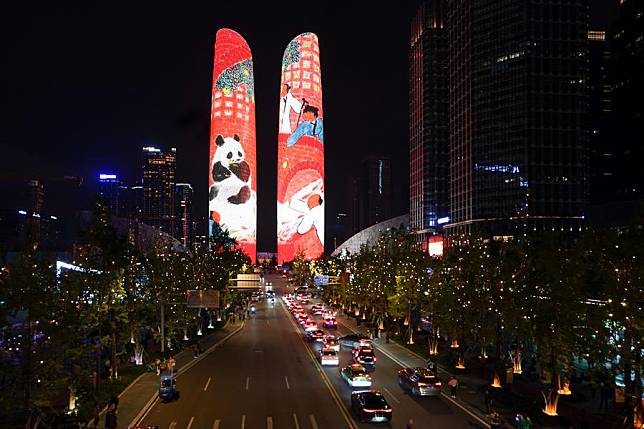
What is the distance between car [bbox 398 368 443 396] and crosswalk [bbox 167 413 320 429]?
7546 mm

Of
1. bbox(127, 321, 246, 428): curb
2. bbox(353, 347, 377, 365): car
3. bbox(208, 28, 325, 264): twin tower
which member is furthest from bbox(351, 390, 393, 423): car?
bbox(208, 28, 325, 264): twin tower

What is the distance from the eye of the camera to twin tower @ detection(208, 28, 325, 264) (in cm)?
18225

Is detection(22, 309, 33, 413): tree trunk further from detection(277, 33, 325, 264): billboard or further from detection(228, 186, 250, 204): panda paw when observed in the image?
detection(277, 33, 325, 264): billboard

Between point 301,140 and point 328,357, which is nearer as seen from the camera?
point 328,357

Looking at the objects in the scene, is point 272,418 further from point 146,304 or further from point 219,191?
point 219,191

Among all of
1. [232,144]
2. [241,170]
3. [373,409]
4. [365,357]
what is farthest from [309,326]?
[232,144]

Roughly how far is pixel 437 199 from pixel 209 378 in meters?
158

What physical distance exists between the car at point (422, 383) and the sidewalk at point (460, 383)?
117 centimetres

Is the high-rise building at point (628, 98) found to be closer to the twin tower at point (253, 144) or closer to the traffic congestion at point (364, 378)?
the twin tower at point (253, 144)

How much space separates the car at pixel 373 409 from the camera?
3111 centimetres

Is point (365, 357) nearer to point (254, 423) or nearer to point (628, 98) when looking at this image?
point (254, 423)

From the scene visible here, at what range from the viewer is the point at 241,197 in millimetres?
184250

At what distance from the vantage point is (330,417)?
32.8 m

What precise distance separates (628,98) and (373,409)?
171m
